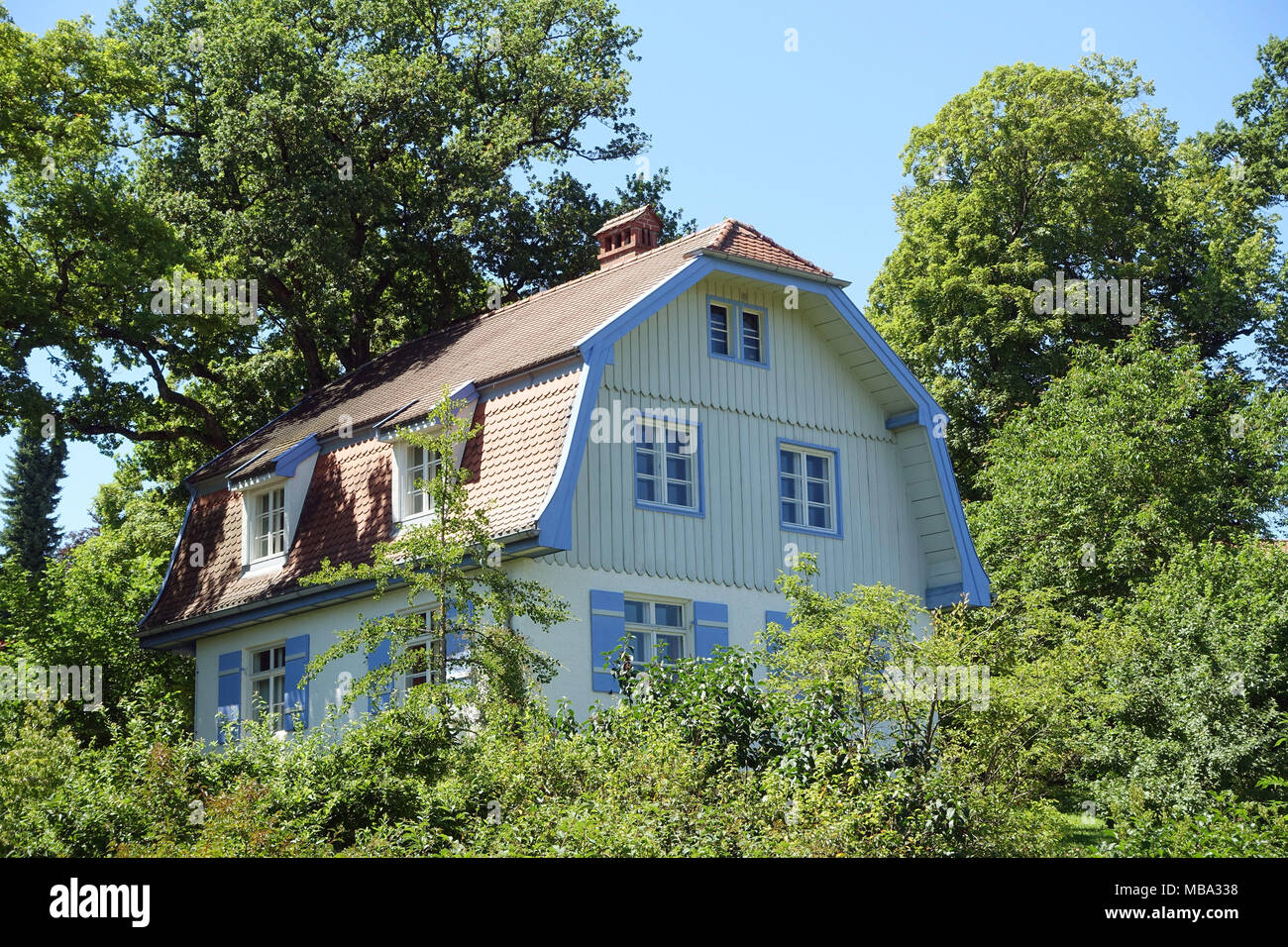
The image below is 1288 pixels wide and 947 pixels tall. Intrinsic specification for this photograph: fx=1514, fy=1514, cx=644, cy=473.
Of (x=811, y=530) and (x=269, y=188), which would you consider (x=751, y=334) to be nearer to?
(x=811, y=530)

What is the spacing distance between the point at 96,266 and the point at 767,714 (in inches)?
672

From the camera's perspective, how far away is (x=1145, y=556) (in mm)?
27281

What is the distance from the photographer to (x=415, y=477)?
2128 cm

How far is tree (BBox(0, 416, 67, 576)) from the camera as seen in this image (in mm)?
63750

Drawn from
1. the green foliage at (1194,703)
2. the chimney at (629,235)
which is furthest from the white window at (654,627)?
the chimney at (629,235)

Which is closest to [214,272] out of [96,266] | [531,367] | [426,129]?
[96,266]

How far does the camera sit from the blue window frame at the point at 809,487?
22.7 metres

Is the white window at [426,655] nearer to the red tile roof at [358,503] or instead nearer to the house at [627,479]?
the house at [627,479]

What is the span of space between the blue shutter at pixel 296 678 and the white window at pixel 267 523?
5.85 ft

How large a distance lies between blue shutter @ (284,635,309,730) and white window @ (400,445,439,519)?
2705mm

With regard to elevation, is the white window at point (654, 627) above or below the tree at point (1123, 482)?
below

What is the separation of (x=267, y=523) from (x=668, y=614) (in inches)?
282

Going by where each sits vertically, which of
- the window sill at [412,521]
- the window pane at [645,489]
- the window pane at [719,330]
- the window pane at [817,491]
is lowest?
the window sill at [412,521]

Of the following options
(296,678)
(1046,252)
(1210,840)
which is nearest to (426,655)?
(296,678)
